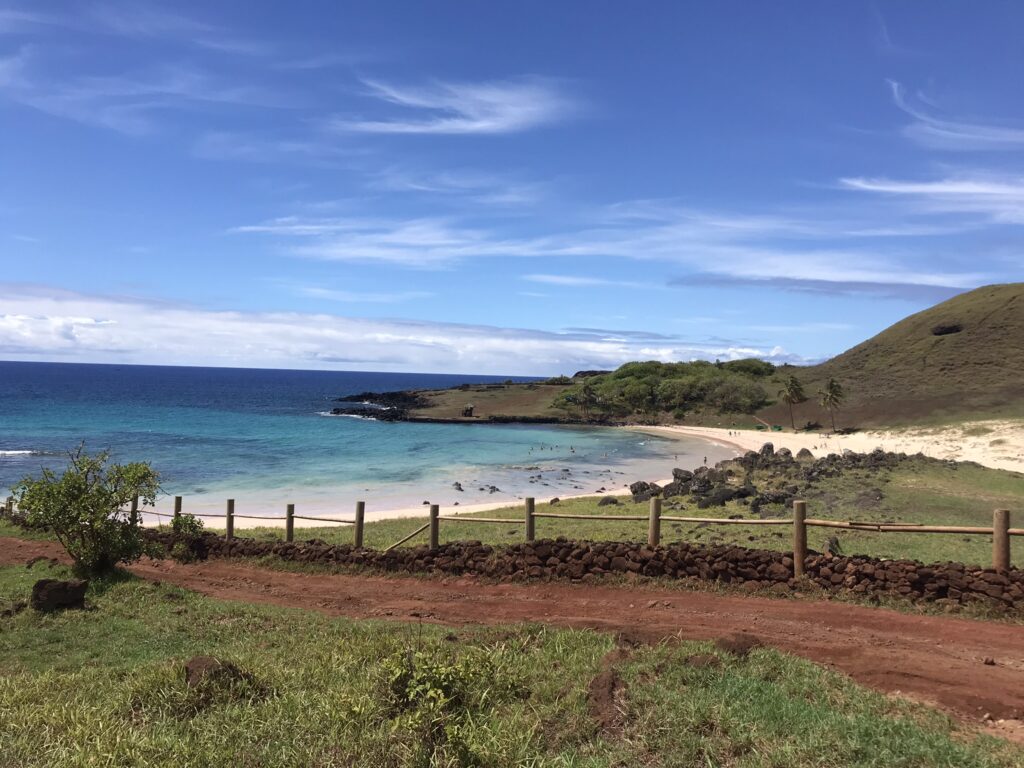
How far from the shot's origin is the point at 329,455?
5147 centimetres

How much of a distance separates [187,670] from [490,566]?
7.24 metres

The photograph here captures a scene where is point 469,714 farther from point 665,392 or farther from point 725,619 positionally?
point 665,392

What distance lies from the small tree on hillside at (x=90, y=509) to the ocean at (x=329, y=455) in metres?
15.2

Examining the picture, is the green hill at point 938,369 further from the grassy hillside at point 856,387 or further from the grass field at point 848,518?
the grass field at point 848,518

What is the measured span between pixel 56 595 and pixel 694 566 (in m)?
10.7

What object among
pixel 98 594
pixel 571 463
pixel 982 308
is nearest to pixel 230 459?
pixel 571 463

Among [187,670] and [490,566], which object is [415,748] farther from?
[490,566]

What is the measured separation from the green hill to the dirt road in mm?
59514

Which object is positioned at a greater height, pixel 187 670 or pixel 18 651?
pixel 187 670

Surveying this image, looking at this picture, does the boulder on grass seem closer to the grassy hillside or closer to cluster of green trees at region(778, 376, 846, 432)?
the grassy hillside

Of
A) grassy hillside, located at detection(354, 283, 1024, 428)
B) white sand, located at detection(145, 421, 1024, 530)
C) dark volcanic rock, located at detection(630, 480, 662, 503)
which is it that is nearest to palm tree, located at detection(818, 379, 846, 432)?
grassy hillside, located at detection(354, 283, 1024, 428)

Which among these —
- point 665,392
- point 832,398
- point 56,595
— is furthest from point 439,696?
point 665,392

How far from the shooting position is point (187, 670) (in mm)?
6547

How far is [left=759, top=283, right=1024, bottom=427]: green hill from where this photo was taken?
6744 cm
